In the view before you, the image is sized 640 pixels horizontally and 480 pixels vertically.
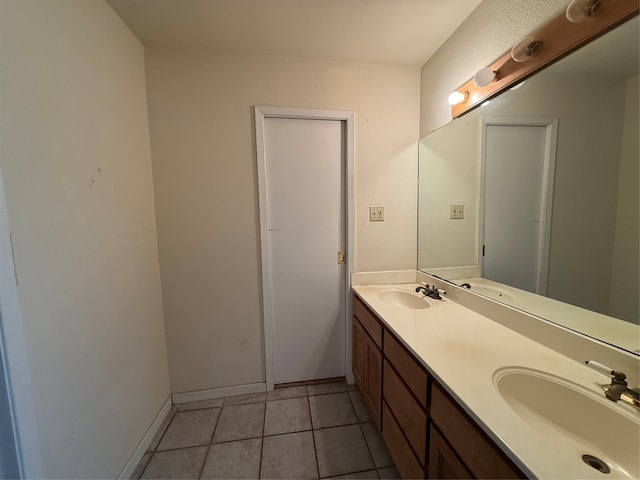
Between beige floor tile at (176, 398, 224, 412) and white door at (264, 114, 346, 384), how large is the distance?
451 millimetres

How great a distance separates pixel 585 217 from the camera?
0.88 m

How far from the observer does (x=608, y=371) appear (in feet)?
2.45

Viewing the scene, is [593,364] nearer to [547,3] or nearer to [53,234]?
[547,3]

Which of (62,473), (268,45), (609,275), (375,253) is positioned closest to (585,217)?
(609,275)

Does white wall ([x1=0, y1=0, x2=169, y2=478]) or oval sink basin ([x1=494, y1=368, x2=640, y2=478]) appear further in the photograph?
white wall ([x1=0, y1=0, x2=169, y2=478])

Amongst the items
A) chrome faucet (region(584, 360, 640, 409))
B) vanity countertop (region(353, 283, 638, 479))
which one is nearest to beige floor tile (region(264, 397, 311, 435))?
vanity countertop (region(353, 283, 638, 479))

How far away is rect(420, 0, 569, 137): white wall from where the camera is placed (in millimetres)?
1017

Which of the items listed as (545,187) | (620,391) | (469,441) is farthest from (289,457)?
(545,187)

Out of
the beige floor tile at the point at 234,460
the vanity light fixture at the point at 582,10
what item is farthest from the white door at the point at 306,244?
the vanity light fixture at the point at 582,10

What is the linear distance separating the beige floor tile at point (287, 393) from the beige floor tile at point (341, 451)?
35 cm

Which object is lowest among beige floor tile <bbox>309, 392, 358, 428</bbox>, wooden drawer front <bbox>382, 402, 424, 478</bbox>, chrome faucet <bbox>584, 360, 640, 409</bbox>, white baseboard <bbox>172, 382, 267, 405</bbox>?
beige floor tile <bbox>309, 392, 358, 428</bbox>

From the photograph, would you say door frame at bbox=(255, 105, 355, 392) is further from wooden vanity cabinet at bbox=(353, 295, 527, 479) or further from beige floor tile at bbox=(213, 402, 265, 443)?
wooden vanity cabinet at bbox=(353, 295, 527, 479)

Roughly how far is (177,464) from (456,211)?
7.21 feet

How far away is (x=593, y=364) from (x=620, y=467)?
0.28m
